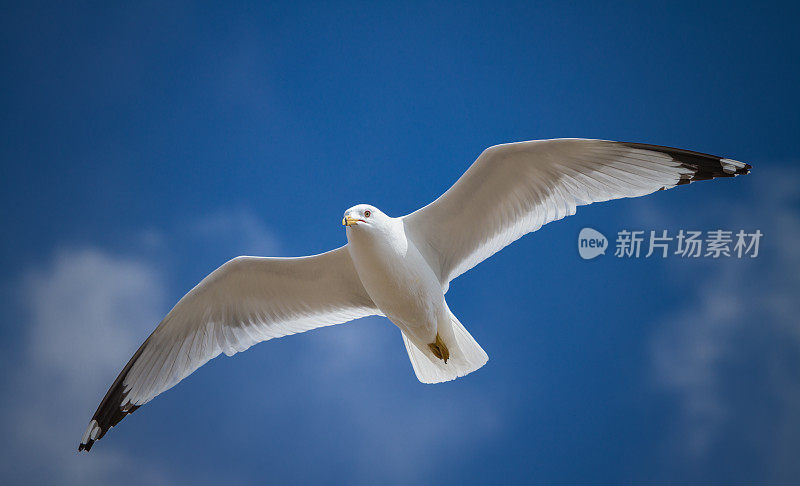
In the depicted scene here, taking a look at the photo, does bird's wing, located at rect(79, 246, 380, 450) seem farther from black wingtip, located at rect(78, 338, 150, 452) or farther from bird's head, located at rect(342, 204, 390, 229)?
bird's head, located at rect(342, 204, 390, 229)

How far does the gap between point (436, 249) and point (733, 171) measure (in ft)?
3.18

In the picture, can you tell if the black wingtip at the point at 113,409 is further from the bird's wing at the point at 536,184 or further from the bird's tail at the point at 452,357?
the bird's wing at the point at 536,184

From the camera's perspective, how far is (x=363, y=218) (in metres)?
2.65

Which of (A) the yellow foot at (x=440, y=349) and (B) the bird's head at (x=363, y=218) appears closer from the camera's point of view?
(B) the bird's head at (x=363, y=218)

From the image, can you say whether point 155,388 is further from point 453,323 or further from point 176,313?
point 453,323

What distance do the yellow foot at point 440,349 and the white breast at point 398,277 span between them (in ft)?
0.11

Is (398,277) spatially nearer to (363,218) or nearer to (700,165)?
(363,218)

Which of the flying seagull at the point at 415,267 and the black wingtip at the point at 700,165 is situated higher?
the flying seagull at the point at 415,267

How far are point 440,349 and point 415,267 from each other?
0.31 metres

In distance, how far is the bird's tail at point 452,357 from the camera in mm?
2896

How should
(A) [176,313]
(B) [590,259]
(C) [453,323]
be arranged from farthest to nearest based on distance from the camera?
(B) [590,259], (A) [176,313], (C) [453,323]

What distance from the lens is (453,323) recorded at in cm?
288

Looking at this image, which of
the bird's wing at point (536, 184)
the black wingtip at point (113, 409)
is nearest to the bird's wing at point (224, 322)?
the black wingtip at point (113, 409)

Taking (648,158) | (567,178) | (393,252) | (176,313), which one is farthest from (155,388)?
(648,158)
